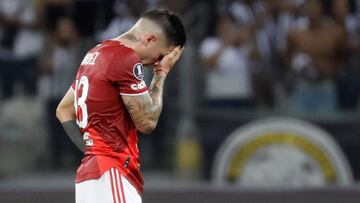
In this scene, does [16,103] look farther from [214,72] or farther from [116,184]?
[116,184]

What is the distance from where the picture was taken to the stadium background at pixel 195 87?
9352mm

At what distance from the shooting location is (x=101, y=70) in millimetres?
4785

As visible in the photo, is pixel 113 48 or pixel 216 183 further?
pixel 216 183

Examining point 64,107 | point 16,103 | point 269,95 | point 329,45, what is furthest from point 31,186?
point 64,107

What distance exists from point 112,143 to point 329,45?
487cm

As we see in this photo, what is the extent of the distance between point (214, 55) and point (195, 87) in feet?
1.31

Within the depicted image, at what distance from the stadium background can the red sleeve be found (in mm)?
4377

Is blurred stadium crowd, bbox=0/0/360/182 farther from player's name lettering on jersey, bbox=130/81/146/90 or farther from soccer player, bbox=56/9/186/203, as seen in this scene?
player's name lettering on jersey, bbox=130/81/146/90

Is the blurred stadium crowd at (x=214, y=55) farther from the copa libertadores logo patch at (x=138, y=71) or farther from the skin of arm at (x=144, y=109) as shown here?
the copa libertadores logo patch at (x=138, y=71)

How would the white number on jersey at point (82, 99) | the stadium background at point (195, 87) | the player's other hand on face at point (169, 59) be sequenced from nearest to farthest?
the white number on jersey at point (82, 99) → the player's other hand on face at point (169, 59) → the stadium background at point (195, 87)

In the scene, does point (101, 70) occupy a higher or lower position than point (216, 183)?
higher

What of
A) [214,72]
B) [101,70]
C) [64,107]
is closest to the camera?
[101,70]

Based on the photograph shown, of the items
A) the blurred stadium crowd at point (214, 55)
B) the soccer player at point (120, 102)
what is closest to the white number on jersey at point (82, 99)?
the soccer player at point (120, 102)

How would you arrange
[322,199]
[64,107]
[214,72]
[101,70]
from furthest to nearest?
[214,72] < [322,199] < [64,107] < [101,70]
